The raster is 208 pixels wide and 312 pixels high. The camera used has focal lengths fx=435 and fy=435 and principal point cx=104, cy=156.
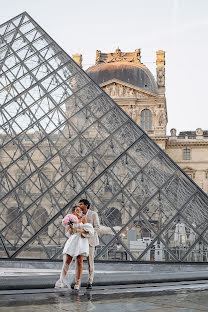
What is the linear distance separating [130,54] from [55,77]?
3946 cm

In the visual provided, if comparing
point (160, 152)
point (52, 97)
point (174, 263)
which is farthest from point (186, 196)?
point (52, 97)

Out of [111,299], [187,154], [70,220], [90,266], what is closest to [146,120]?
[187,154]

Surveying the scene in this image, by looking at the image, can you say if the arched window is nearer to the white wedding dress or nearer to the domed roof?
the domed roof

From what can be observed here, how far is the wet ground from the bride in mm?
389

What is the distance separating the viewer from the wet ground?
13.0 ft

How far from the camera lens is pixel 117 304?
4.35 m

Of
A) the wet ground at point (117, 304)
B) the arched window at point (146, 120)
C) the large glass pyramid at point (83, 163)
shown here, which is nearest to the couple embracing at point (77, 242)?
the wet ground at point (117, 304)

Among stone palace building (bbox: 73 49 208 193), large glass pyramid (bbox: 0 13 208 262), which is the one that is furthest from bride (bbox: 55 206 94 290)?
stone palace building (bbox: 73 49 208 193)

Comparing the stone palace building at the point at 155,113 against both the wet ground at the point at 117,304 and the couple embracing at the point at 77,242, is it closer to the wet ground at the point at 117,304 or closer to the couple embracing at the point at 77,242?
the couple embracing at the point at 77,242

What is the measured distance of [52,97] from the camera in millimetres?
13336

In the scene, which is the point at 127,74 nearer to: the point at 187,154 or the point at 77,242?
the point at 187,154

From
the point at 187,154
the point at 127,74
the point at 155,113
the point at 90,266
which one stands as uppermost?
the point at 127,74

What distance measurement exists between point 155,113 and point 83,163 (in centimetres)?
3129

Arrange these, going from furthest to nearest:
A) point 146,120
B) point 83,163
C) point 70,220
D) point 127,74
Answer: point 127,74
point 146,120
point 83,163
point 70,220
